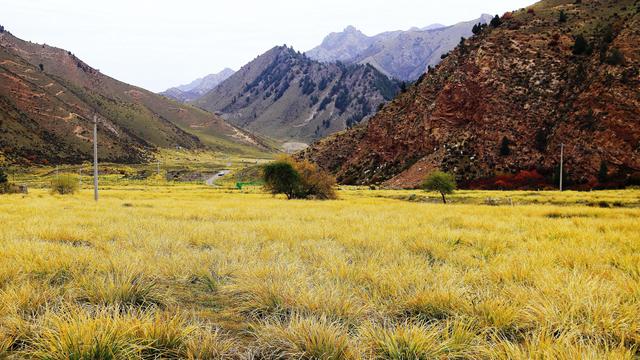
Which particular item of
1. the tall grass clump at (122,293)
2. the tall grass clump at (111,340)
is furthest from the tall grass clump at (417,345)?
the tall grass clump at (122,293)

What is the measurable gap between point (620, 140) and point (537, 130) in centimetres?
1139

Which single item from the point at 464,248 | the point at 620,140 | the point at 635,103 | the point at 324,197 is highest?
the point at 635,103

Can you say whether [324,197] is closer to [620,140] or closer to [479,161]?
[479,161]

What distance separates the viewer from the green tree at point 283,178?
143ft

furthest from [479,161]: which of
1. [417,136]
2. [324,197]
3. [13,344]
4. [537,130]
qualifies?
[13,344]

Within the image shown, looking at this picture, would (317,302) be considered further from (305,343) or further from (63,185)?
(63,185)

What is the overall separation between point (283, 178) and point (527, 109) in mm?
47725

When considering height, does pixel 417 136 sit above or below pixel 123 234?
above

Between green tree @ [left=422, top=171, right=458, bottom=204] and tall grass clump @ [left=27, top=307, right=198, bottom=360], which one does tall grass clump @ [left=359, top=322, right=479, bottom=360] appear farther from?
green tree @ [left=422, top=171, right=458, bottom=204]

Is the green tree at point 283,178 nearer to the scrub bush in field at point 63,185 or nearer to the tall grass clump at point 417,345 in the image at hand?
the scrub bush in field at point 63,185

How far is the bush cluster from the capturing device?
43562 millimetres

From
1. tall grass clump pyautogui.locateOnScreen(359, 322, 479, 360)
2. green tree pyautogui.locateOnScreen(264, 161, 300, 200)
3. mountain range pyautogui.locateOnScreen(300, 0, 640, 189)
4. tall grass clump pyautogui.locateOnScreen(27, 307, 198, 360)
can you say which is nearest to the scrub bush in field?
green tree pyautogui.locateOnScreen(264, 161, 300, 200)

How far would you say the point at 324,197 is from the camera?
44062mm

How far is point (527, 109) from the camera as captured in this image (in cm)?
6425
